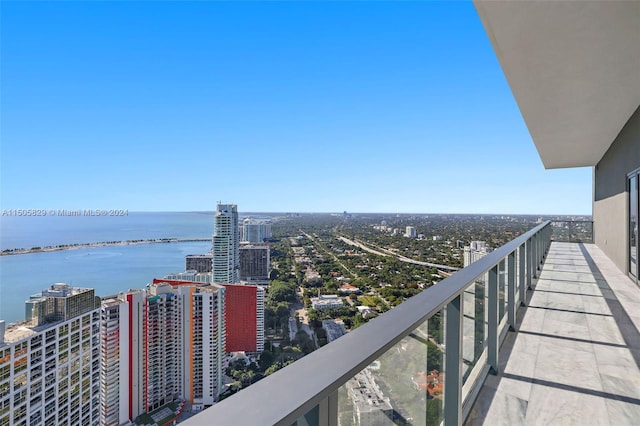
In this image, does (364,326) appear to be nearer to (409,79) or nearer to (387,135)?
(409,79)

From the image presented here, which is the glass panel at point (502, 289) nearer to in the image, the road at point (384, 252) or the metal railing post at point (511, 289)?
the metal railing post at point (511, 289)

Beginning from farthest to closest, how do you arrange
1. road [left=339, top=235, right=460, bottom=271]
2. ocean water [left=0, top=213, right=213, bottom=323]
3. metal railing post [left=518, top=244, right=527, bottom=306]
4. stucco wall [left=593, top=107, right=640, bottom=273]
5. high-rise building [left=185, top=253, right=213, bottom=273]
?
high-rise building [left=185, top=253, right=213, bottom=273] → road [left=339, top=235, right=460, bottom=271] → ocean water [left=0, top=213, right=213, bottom=323] → stucco wall [left=593, top=107, right=640, bottom=273] → metal railing post [left=518, top=244, right=527, bottom=306]

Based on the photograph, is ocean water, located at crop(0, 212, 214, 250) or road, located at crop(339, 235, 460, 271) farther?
ocean water, located at crop(0, 212, 214, 250)

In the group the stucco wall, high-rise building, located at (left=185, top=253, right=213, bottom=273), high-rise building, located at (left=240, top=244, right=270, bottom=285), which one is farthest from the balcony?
high-rise building, located at (left=185, top=253, right=213, bottom=273)

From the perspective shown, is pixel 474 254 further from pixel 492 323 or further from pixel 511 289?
pixel 492 323

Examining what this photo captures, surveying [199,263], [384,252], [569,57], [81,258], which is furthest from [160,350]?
[384,252]

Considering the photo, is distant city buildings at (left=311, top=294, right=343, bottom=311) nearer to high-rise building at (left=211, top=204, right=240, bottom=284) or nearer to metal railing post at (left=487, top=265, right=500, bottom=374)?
high-rise building at (left=211, top=204, right=240, bottom=284)

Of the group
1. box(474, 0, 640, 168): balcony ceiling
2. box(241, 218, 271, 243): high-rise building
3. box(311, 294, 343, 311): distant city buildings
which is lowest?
box(311, 294, 343, 311): distant city buildings
